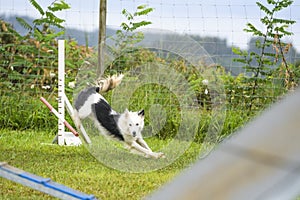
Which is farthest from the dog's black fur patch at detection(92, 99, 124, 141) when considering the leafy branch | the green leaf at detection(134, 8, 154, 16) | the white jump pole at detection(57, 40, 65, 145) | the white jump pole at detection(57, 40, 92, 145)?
the leafy branch

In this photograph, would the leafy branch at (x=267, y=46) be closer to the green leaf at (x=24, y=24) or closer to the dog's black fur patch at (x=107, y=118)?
the dog's black fur patch at (x=107, y=118)

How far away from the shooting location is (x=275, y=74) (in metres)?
5.48

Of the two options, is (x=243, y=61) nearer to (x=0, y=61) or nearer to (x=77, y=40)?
(x=77, y=40)

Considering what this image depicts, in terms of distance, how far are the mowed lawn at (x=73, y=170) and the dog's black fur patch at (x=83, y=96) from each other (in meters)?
0.35

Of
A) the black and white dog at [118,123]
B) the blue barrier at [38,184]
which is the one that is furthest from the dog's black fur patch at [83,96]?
the blue barrier at [38,184]

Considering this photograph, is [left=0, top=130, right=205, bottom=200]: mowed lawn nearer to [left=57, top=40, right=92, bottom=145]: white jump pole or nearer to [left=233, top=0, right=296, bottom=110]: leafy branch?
[left=57, top=40, right=92, bottom=145]: white jump pole

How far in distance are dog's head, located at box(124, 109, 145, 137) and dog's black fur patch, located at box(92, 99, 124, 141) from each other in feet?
0.22

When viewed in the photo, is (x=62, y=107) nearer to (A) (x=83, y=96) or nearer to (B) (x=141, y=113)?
(A) (x=83, y=96)

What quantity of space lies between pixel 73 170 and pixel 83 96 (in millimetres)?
572

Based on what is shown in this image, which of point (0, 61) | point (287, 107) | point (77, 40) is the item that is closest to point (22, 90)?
point (0, 61)

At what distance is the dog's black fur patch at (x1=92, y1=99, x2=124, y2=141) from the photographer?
4145 millimetres

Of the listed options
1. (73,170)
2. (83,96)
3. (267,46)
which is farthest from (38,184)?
(267,46)

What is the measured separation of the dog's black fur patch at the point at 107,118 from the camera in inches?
163

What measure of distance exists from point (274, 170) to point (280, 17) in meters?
5.24
